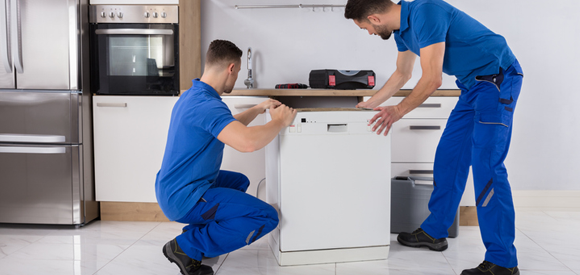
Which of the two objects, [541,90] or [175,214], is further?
[541,90]

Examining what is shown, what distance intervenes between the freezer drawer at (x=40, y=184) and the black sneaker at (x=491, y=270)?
7.34ft

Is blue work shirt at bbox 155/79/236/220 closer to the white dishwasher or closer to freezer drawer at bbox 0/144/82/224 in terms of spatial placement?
the white dishwasher

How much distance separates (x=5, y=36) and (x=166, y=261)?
1.67 metres

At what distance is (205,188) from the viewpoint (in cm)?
182

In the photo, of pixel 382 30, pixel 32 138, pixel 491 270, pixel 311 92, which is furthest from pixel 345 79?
pixel 32 138

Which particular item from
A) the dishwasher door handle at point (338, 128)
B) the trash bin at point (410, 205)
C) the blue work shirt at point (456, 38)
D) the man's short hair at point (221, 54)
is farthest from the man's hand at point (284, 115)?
the trash bin at point (410, 205)

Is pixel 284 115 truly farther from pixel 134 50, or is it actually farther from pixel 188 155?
pixel 134 50

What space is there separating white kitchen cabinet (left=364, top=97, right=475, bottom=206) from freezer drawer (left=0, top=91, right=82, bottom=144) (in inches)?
70.1

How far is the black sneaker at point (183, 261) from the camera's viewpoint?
1.81 metres

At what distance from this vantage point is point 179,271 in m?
1.92

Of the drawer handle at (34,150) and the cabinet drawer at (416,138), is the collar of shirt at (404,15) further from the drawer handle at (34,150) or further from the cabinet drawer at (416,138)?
the drawer handle at (34,150)

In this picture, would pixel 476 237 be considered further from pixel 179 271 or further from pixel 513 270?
pixel 179 271

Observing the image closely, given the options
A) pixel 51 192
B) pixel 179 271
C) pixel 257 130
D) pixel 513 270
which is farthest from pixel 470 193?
pixel 51 192

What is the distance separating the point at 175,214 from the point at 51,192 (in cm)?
127
